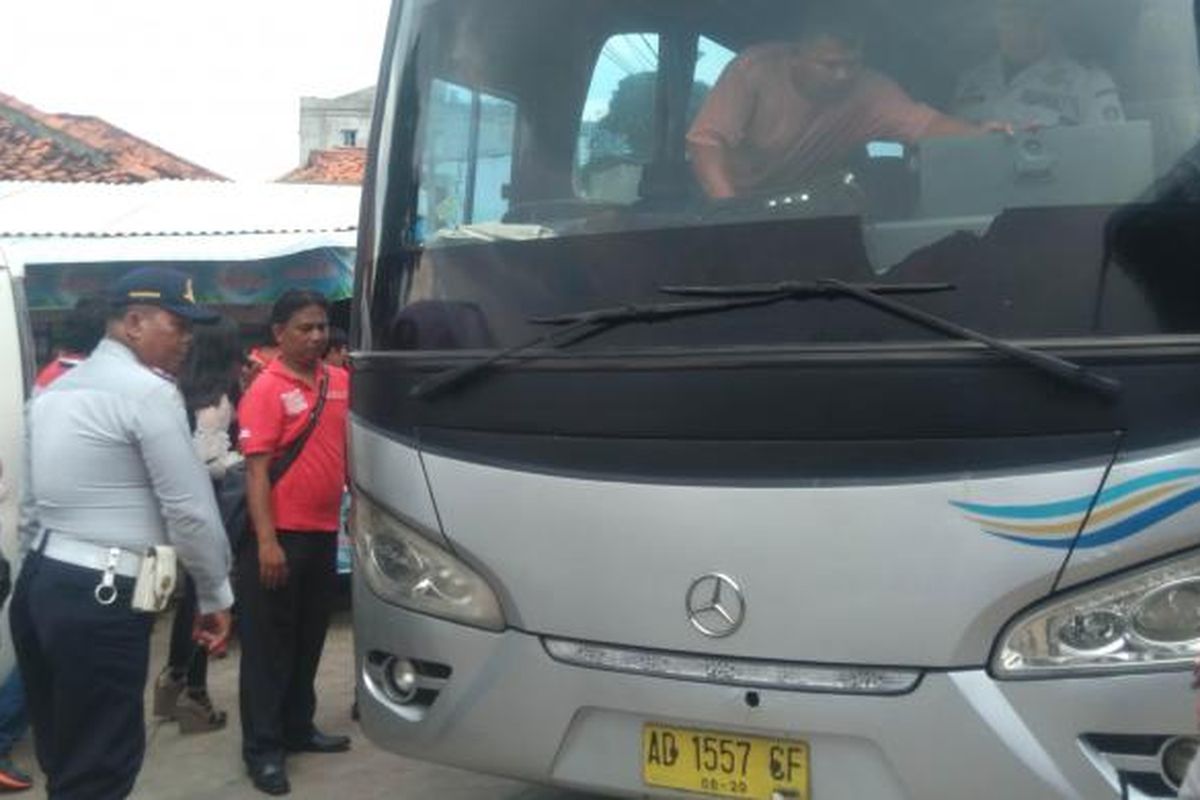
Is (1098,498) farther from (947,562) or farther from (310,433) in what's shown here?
(310,433)

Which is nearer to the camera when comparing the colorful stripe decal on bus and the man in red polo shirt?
the colorful stripe decal on bus

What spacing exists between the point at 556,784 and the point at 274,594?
6.61ft

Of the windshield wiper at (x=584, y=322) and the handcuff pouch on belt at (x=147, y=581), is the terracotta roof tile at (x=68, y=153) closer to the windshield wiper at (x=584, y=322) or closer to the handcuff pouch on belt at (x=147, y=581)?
the handcuff pouch on belt at (x=147, y=581)

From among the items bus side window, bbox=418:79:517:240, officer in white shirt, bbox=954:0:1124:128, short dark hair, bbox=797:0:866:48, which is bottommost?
bus side window, bbox=418:79:517:240

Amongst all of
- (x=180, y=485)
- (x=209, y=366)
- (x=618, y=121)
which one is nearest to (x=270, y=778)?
(x=180, y=485)

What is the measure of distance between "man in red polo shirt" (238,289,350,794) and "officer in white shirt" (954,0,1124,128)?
8.75 feet

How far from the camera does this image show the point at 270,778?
511cm

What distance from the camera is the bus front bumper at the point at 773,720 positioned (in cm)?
287

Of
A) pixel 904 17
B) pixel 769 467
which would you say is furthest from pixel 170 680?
pixel 904 17

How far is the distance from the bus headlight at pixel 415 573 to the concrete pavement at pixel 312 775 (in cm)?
141

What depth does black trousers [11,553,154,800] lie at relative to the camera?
11.9 ft

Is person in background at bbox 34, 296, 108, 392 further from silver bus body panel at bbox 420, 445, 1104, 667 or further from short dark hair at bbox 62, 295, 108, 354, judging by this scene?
silver bus body panel at bbox 420, 445, 1104, 667

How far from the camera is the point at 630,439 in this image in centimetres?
323

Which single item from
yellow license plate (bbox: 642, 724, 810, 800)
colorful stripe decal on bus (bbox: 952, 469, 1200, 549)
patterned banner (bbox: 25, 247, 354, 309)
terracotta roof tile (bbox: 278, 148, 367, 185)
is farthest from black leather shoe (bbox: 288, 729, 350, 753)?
terracotta roof tile (bbox: 278, 148, 367, 185)
